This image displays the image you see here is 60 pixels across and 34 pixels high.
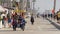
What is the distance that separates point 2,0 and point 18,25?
52712 millimetres

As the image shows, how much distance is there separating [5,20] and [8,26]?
1.53 m

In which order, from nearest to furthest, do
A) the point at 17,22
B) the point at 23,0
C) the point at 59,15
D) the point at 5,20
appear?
the point at 17,22, the point at 5,20, the point at 59,15, the point at 23,0

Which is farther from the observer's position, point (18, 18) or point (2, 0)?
point (2, 0)

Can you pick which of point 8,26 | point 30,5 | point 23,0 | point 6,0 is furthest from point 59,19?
point 30,5

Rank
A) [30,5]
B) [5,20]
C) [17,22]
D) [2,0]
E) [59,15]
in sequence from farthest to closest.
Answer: [30,5] < [2,0] < [59,15] < [5,20] < [17,22]

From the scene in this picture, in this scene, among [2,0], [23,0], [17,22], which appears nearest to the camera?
[17,22]

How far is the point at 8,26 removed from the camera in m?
29.8

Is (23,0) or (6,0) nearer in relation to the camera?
(6,0)

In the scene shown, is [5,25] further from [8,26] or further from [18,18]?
[18,18]

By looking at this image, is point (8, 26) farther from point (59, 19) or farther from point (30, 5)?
point (30, 5)

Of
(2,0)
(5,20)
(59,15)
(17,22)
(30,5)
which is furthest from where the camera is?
(30,5)

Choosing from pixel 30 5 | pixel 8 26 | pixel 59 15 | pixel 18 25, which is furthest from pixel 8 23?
pixel 30 5

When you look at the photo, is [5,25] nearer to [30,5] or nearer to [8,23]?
[8,23]

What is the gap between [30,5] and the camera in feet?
400
